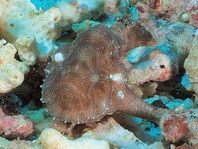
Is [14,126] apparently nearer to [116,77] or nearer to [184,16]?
[116,77]

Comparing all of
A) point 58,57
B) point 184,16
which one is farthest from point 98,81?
point 184,16

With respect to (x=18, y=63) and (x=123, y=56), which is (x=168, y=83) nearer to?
(x=123, y=56)

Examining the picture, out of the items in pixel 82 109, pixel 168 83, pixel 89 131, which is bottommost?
pixel 168 83

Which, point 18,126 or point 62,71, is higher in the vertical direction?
point 62,71

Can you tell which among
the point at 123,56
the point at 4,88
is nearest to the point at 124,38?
the point at 123,56

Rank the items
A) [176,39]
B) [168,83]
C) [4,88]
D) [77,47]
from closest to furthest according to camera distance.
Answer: [4,88], [77,47], [176,39], [168,83]

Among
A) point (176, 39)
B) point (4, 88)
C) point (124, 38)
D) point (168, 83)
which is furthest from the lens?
point (168, 83)

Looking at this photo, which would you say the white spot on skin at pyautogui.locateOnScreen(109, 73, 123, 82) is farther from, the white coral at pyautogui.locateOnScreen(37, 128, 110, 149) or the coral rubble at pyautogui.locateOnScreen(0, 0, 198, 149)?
the white coral at pyautogui.locateOnScreen(37, 128, 110, 149)

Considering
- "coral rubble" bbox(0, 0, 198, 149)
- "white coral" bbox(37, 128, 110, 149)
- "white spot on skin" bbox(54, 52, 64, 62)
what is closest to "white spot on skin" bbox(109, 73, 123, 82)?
"coral rubble" bbox(0, 0, 198, 149)
